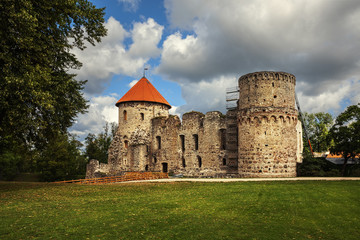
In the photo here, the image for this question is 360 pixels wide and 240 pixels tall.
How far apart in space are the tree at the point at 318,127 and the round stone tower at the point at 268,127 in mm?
21304

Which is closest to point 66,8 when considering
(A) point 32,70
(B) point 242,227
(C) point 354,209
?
(A) point 32,70

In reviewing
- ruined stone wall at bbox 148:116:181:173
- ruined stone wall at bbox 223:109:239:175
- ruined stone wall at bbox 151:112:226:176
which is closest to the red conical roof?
ruined stone wall at bbox 148:116:181:173

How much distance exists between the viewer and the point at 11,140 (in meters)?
15.8

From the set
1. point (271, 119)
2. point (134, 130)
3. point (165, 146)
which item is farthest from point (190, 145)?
point (271, 119)

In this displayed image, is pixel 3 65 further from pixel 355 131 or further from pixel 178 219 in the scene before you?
pixel 355 131

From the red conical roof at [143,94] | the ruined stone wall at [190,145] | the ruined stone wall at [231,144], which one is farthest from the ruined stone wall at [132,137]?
the ruined stone wall at [231,144]

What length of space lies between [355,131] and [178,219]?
23340mm

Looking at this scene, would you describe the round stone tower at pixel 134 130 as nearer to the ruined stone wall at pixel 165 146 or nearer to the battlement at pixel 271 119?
the ruined stone wall at pixel 165 146

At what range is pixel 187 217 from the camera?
8602 mm

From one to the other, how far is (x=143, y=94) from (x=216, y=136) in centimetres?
1186

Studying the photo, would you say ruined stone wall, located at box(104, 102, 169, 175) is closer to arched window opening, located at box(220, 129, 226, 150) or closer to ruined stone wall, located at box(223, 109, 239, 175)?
arched window opening, located at box(220, 129, 226, 150)

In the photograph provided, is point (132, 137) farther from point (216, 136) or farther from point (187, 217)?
point (187, 217)

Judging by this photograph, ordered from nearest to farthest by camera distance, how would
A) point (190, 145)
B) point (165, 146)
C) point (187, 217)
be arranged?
point (187, 217) → point (190, 145) → point (165, 146)

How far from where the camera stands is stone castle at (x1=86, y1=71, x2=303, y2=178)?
24938 millimetres
